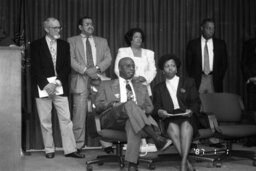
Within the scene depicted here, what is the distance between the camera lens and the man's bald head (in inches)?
254

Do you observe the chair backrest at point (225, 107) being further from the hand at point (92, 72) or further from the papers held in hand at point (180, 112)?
the hand at point (92, 72)

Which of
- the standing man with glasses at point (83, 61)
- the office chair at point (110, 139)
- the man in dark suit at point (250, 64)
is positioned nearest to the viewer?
the office chair at point (110, 139)

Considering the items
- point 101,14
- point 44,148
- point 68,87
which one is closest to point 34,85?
point 68,87

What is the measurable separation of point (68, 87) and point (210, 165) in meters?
2.14

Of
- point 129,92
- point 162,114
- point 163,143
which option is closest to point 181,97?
point 162,114

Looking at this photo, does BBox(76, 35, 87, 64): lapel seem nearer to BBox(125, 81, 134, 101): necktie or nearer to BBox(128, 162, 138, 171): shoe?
BBox(125, 81, 134, 101): necktie

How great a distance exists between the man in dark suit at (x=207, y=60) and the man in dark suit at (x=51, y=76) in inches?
71.6

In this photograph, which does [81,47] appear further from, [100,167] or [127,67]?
[100,167]

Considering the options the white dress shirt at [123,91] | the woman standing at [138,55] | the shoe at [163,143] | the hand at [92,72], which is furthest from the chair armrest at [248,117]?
the hand at [92,72]

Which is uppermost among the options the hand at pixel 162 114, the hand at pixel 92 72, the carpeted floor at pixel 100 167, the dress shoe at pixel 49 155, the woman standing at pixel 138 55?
the woman standing at pixel 138 55

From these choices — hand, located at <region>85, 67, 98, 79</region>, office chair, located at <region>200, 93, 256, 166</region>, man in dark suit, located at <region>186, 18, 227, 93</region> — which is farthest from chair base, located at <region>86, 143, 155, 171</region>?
man in dark suit, located at <region>186, 18, 227, 93</region>

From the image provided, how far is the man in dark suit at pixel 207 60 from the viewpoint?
8.00 m

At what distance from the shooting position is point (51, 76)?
→ 721 centimetres

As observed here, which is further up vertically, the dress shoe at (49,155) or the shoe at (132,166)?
the shoe at (132,166)
